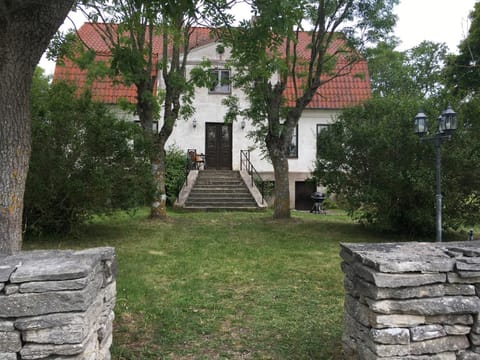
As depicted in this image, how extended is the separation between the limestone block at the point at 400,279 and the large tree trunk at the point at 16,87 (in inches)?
124

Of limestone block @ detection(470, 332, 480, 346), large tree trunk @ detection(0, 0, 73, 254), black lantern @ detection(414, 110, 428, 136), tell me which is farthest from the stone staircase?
limestone block @ detection(470, 332, 480, 346)

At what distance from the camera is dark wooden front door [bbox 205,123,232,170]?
19.8 meters

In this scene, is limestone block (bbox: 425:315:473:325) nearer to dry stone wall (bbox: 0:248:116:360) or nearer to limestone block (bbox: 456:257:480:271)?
limestone block (bbox: 456:257:480:271)

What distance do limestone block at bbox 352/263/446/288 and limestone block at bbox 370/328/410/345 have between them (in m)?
0.34

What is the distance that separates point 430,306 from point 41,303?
8.77 ft

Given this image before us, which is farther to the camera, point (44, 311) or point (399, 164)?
point (399, 164)

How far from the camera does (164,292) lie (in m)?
5.55

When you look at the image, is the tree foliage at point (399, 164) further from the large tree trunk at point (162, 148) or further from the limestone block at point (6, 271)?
the limestone block at point (6, 271)

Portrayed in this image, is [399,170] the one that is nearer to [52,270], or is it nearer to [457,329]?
[457,329]

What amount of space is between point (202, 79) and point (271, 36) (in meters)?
5.15

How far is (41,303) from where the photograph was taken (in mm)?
2609

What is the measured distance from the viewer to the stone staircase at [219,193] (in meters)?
14.8

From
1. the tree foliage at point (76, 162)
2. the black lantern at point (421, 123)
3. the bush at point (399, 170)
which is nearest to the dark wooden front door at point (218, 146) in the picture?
the bush at point (399, 170)

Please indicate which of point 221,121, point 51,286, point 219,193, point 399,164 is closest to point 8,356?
point 51,286
